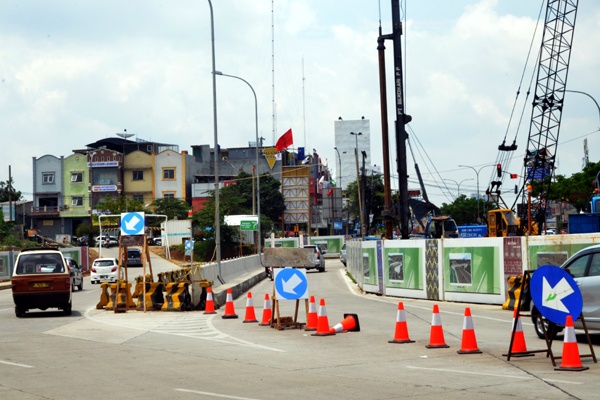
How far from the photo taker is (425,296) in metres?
30.0

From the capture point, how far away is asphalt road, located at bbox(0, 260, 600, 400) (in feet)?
36.2

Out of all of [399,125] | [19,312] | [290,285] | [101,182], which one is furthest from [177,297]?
[101,182]

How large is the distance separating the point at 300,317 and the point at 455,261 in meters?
6.77

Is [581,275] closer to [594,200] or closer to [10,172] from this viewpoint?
[594,200]

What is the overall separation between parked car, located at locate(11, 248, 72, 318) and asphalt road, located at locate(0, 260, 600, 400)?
6.58 ft

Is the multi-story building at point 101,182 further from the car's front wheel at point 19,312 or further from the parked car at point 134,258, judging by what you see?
the car's front wheel at point 19,312

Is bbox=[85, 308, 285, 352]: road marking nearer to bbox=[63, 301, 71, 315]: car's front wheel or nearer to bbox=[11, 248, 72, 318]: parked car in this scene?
bbox=[63, 301, 71, 315]: car's front wheel

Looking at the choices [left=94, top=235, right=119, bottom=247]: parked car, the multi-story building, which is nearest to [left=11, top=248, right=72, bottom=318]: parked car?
[left=94, top=235, right=119, bottom=247]: parked car

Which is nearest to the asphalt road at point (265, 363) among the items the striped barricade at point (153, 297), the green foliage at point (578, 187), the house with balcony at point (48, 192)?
the striped barricade at point (153, 297)

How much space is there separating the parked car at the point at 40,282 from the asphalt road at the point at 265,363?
2004 mm

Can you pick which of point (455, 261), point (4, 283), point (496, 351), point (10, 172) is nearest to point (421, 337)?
point (496, 351)

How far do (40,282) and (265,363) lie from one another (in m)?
13.3

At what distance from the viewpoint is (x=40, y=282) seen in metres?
25.6

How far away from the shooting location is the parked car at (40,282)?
25.4 meters
